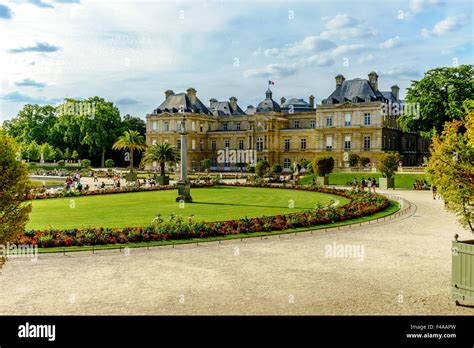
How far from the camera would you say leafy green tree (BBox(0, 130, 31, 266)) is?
11584 mm

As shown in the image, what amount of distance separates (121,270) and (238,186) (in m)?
35.1

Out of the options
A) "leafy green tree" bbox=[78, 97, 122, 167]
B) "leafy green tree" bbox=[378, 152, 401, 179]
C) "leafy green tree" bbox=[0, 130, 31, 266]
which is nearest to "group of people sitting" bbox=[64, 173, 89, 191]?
"leafy green tree" bbox=[378, 152, 401, 179]

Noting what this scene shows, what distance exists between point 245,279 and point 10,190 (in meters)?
6.47

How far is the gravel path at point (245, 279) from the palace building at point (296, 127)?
56.6 meters

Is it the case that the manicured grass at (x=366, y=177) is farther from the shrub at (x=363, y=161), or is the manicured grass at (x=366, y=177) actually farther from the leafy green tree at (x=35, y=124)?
the leafy green tree at (x=35, y=124)

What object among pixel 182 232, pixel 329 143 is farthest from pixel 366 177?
pixel 182 232

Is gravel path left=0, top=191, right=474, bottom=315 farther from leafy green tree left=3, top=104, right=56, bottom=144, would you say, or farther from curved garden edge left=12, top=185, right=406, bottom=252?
leafy green tree left=3, top=104, right=56, bottom=144

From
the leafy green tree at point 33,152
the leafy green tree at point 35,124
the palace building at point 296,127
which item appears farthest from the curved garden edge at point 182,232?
the leafy green tree at point 35,124

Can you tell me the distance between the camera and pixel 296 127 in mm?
90625

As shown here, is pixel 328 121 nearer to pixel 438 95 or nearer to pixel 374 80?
pixel 374 80

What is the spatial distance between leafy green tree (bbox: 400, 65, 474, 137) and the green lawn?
21787 mm

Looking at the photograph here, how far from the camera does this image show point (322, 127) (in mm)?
78375

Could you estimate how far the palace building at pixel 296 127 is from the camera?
7525 cm

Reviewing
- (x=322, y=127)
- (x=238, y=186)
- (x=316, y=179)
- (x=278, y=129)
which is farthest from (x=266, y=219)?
(x=278, y=129)
